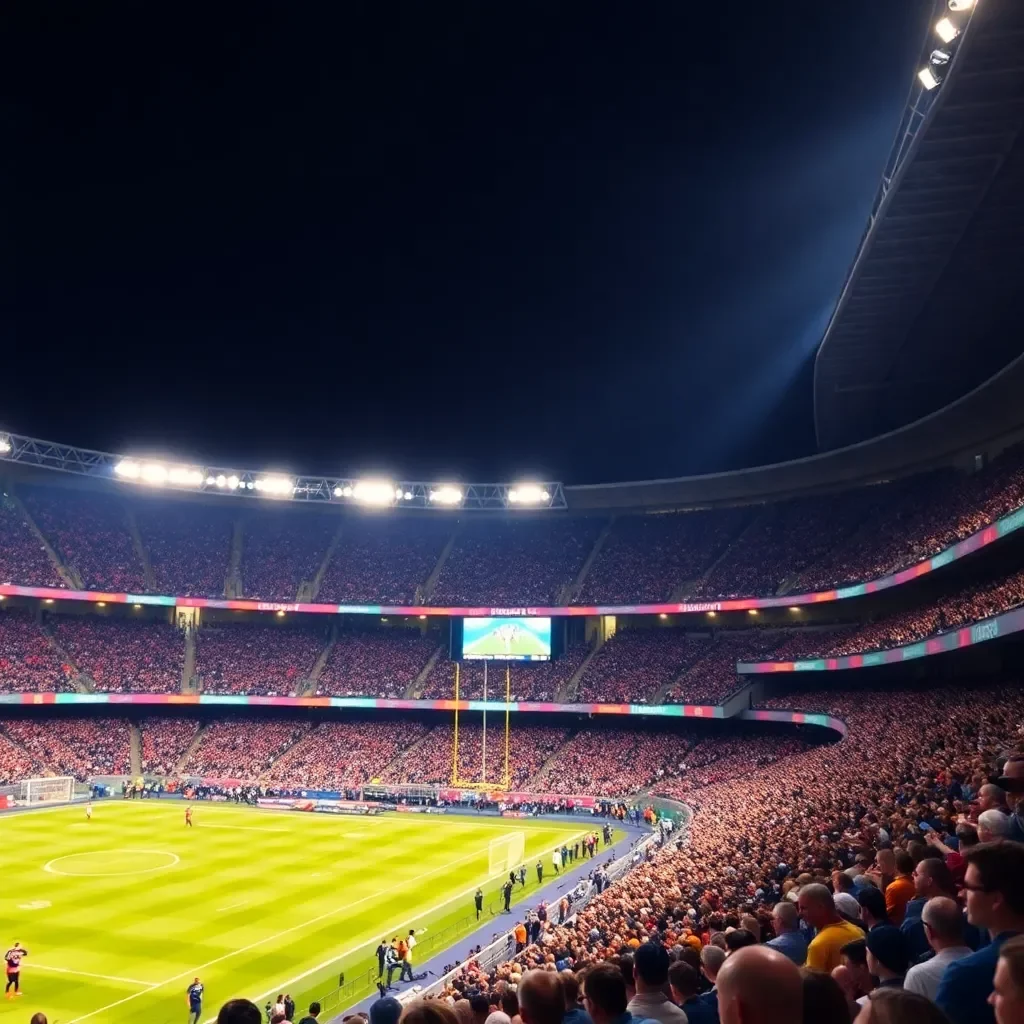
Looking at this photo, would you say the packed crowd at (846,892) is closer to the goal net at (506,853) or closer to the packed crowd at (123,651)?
the goal net at (506,853)

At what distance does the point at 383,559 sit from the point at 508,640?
1476 cm

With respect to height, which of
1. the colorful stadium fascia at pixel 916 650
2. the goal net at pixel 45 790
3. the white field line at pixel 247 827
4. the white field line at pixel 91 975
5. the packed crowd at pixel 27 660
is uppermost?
the packed crowd at pixel 27 660

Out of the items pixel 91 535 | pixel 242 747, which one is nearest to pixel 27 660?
pixel 91 535

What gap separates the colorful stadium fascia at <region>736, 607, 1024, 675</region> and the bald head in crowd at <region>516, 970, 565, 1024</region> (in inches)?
977

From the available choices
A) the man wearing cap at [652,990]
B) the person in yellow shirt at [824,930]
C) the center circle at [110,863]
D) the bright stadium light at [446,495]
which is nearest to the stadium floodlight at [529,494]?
the bright stadium light at [446,495]

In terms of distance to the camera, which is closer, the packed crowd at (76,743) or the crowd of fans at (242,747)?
the packed crowd at (76,743)

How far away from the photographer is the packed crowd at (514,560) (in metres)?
65.6

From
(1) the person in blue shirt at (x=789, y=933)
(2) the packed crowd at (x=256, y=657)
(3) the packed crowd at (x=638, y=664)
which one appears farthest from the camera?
(2) the packed crowd at (x=256, y=657)

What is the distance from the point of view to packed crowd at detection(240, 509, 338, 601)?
222ft

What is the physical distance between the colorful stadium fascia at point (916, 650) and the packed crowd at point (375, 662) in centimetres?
2365

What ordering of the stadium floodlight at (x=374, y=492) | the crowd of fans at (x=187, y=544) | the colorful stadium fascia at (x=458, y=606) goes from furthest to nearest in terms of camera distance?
the stadium floodlight at (x=374, y=492) → the crowd of fans at (x=187, y=544) → the colorful stadium fascia at (x=458, y=606)

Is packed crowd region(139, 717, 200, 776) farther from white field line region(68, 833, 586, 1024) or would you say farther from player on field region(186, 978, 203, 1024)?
player on field region(186, 978, 203, 1024)

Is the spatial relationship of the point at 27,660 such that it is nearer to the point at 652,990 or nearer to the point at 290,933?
the point at 290,933

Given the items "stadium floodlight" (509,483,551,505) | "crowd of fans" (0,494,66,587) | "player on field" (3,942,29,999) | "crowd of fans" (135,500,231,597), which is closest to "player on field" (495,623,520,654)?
"stadium floodlight" (509,483,551,505)
